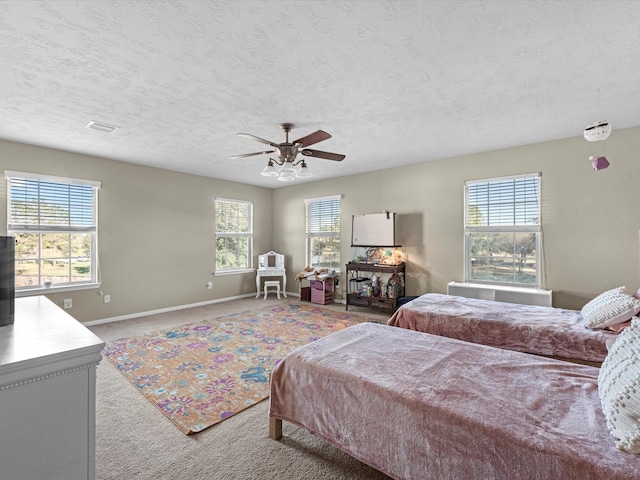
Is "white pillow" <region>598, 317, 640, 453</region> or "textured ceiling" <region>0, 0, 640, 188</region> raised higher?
"textured ceiling" <region>0, 0, 640, 188</region>

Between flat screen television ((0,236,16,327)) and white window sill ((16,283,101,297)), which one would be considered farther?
white window sill ((16,283,101,297))

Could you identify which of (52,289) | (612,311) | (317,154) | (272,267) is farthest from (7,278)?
(272,267)

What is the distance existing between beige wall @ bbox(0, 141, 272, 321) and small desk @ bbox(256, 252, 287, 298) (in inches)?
22.0

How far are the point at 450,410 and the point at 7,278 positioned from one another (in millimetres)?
2132

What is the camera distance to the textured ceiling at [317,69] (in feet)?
5.91

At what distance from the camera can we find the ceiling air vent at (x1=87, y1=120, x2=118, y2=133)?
3389 millimetres

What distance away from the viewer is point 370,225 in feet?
18.6

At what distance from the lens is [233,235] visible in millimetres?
6762

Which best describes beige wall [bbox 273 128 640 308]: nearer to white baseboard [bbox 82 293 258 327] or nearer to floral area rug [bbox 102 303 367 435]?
floral area rug [bbox 102 303 367 435]

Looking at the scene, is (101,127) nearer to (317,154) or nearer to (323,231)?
(317,154)

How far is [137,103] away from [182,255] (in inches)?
135

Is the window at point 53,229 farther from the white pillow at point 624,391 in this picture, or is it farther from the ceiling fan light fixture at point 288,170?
the white pillow at point 624,391

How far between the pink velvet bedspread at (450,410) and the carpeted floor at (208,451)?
179 mm

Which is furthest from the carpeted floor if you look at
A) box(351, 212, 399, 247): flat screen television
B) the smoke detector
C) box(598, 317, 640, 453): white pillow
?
box(351, 212, 399, 247): flat screen television
